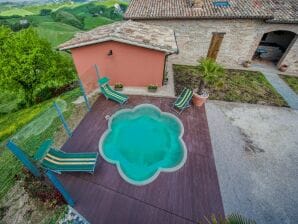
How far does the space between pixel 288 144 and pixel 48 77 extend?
17777 mm

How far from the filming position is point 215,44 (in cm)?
1558

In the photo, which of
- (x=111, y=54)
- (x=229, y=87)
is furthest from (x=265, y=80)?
(x=111, y=54)

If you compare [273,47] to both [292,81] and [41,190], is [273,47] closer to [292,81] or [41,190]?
[292,81]

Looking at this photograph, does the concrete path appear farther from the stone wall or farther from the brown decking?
the brown decking

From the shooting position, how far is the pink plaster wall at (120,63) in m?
10.4

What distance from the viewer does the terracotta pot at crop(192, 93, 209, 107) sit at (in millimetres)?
10024

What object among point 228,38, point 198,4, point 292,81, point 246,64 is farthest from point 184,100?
point 292,81

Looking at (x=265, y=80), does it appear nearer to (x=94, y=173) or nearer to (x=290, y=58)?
(x=290, y=58)

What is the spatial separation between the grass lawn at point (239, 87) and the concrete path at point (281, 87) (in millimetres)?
424

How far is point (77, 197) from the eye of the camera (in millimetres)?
5746

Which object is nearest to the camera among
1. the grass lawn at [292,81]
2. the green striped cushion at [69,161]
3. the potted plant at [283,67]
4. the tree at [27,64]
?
the green striped cushion at [69,161]

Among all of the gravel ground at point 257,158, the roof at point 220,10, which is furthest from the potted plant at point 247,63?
the gravel ground at point 257,158

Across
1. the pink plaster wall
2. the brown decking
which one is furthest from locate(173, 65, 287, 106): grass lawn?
the brown decking

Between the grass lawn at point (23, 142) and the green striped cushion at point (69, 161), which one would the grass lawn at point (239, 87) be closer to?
the green striped cushion at point (69, 161)
